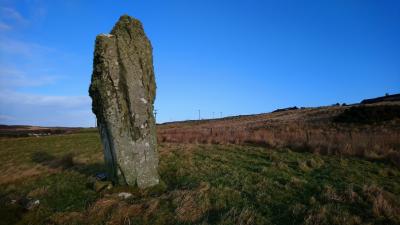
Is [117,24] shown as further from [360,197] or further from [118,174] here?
[360,197]

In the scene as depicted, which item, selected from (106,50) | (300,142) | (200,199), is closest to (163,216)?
(200,199)

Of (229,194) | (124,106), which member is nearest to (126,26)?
(124,106)

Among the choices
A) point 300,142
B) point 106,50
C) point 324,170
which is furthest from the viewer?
point 300,142

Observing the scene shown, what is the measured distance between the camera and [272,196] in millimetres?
9062

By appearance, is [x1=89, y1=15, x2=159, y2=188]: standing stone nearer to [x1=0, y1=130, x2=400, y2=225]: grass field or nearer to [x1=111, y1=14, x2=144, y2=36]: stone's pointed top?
[x1=111, y1=14, x2=144, y2=36]: stone's pointed top

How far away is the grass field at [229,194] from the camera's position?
7.79 m

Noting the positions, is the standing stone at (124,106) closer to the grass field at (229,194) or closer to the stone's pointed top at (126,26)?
the stone's pointed top at (126,26)

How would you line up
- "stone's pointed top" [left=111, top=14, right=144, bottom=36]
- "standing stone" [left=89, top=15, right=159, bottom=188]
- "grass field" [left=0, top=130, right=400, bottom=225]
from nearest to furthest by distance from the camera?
"grass field" [left=0, top=130, right=400, bottom=225]
"standing stone" [left=89, top=15, right=159, bottom=188]
"stone's pointed top" [left=111, top=14, right=144, bottom=36]

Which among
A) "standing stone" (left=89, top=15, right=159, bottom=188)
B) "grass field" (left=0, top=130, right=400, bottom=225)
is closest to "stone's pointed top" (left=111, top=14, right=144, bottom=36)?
"standing stone" (left=89, top=15, right=159, bottom=188)

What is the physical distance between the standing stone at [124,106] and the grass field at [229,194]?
821 mm

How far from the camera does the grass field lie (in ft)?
25.5

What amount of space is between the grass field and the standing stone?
82 cm

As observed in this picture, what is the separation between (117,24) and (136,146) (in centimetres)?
437

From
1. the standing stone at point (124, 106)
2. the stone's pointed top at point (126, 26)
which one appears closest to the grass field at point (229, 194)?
the standing stone at point (124, 106)
